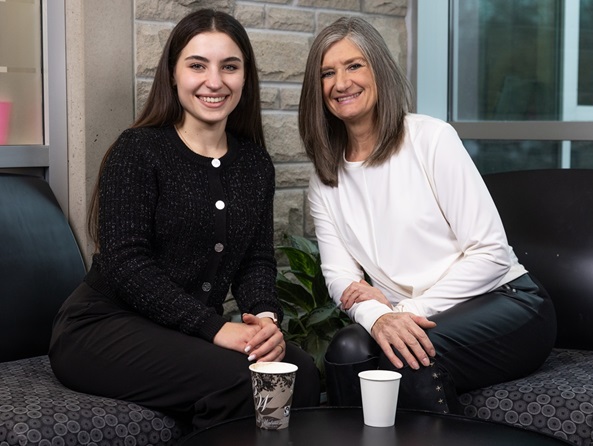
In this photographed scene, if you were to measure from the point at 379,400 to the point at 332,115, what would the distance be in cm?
116

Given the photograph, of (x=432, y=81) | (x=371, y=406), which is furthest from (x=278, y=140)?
(x=371, y=406)

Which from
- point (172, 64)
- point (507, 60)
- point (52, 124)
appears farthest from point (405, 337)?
point (507, 60)

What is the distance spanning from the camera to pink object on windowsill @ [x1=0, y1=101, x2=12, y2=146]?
2789mm

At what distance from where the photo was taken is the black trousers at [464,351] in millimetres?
2092

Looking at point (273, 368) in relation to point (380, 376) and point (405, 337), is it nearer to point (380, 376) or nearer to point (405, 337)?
point (380, 376)

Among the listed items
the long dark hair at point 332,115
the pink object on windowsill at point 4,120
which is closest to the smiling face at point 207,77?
the long dark hair at point 332,115

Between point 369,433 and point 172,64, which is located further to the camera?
point 172,64

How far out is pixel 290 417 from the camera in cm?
182

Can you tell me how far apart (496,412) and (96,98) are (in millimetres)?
1426

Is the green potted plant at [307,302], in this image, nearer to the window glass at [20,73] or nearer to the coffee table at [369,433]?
the window glass at [20,73]

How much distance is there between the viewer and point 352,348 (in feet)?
7.20

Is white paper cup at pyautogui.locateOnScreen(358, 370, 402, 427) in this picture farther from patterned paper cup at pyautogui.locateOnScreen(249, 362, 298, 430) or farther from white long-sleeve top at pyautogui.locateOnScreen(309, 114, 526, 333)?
white long-sleeve top at pyautogui.locateOnScreen(309, 114, 526, 333)

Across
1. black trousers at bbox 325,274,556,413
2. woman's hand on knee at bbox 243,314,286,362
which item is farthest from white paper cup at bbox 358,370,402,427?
woman's hand on knee at bbox 243,314,286,362

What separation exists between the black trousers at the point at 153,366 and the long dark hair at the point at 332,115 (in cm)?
57
